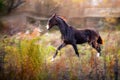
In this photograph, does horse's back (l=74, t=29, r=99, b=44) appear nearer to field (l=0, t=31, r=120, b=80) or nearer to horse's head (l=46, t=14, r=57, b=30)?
field (l=0, t=31, r=120, b=80)

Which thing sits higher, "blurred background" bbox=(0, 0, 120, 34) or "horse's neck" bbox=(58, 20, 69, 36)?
"blurred background" bbox=(0, 0, 120, 34)

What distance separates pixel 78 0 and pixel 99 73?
0.86 meters

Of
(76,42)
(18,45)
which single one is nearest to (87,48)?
(76,42)

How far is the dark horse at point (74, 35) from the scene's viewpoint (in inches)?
298

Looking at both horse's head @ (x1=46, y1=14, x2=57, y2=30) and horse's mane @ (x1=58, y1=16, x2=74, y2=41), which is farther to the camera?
horse's mane @ (x1=58, y1=16, x2=74, y2=41)

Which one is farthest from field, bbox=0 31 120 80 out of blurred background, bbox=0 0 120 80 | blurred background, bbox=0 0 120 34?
blurred background, bbox=0 0 120 34

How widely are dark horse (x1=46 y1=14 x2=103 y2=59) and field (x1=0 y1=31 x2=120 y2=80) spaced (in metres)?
0.05

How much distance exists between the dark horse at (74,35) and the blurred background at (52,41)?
51 millimetres

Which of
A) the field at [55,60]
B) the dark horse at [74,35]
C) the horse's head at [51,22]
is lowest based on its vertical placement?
the field at [55,60]

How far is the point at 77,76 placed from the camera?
757 centimetres

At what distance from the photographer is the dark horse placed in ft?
24.8

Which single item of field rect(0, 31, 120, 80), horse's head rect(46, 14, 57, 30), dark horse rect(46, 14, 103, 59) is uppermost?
horse's head rect(46, 14, 57, 30)

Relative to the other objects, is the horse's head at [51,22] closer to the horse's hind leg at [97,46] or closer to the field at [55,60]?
the field at [55,60]

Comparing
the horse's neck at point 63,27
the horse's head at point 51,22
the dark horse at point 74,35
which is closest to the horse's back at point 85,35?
the dark horse at point 74,35
